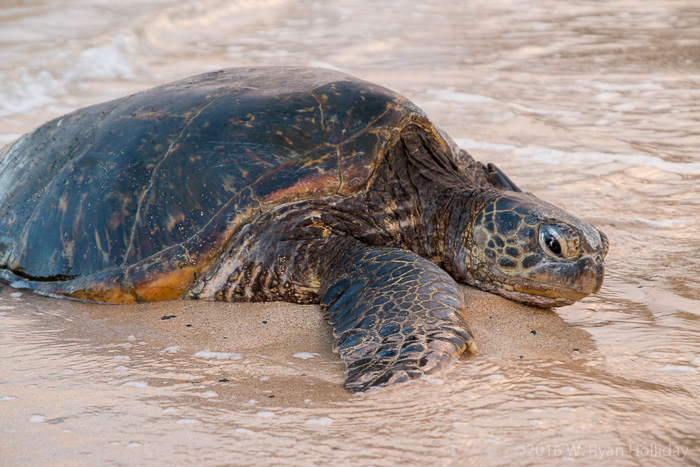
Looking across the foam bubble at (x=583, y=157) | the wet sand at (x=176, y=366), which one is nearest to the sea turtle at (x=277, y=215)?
the wet sand at (x=176, y=366)

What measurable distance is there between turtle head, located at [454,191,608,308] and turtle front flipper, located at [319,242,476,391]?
0.40m

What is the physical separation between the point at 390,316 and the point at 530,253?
0.87 meters

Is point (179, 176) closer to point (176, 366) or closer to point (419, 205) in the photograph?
point (176, 366)

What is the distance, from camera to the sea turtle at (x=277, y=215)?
2939 millimetres

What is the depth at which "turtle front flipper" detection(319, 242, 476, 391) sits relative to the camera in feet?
7.33

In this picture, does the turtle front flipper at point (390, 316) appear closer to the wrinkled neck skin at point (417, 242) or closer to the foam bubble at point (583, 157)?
the wrinkled neck skin at point (417, 242)

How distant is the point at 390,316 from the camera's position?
2.47m

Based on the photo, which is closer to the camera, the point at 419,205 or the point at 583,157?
the point at 419,205

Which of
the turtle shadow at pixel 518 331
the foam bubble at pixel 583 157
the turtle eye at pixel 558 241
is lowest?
the turtle shadow at pixel 518 331

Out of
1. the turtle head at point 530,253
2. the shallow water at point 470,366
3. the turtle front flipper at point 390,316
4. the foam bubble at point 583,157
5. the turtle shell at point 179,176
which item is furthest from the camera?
the foam bubble at point 583,157

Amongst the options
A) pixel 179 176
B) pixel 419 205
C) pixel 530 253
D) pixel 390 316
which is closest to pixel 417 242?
pixel 419 205

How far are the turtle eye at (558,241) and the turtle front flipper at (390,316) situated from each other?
0.54 m

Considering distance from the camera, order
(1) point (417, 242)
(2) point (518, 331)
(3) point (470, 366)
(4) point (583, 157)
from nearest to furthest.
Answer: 1. (3) point (470, 366)
2. (2) point (518, 331)
3. (1) point (417, 242)
4. (4) point (583, 157)

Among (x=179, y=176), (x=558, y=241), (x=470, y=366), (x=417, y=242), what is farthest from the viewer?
(x=417, y=242)
